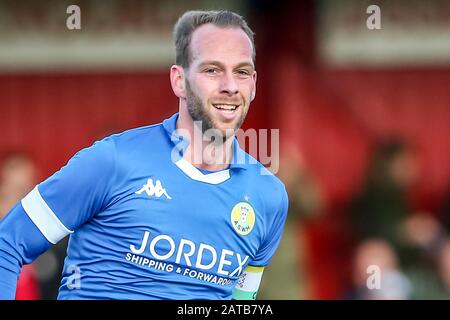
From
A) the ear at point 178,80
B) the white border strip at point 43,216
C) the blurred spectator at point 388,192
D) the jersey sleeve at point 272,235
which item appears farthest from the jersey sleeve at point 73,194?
the blurred spectator at point 388,192

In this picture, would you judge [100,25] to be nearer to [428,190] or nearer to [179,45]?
[428,190]

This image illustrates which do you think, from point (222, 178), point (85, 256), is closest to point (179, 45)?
point (222, 178)

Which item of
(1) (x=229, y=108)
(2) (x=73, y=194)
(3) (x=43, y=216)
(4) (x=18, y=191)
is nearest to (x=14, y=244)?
(3) (x=43, y=216)

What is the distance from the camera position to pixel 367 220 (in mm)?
9688

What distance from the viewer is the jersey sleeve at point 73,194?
4297 mm

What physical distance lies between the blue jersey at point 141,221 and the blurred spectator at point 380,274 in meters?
3.95

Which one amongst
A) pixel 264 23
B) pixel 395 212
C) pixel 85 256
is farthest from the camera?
pixel 264 23

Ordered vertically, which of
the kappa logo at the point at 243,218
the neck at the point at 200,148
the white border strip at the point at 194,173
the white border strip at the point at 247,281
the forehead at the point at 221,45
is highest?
the forehead at the point at 221,45

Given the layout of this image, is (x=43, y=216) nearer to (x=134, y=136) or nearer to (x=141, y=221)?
(x=141, y=221)

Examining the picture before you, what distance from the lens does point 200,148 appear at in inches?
181

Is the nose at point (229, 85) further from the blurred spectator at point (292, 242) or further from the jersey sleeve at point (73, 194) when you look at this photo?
the blurred spectator at point (292, 242)

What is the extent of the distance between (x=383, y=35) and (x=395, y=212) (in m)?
2.47

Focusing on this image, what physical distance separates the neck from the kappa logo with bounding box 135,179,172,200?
7.5 inches

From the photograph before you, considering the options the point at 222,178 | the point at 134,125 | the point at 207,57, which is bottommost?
the point at 134,125
